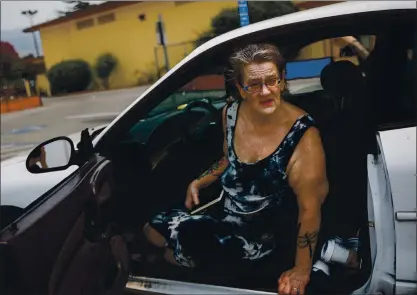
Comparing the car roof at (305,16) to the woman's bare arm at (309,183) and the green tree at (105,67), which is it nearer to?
the green tree at (105,67)

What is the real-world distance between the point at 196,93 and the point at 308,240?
2.42ft

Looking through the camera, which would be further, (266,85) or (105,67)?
(105,67)

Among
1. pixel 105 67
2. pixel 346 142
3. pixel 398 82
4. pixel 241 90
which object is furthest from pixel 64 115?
pixel 398 82

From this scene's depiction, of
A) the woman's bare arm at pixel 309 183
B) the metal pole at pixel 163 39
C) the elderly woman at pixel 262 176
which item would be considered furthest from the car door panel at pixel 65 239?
the woman's bare arm at pixel 309 183

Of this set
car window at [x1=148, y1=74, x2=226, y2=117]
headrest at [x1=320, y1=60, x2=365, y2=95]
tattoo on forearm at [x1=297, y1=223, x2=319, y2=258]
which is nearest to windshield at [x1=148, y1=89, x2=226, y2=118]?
car window at [x1=148, y1=74, x2=226, y2=117]

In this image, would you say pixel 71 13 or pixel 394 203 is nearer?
pixel 394 203

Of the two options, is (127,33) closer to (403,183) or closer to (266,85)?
(266,85)

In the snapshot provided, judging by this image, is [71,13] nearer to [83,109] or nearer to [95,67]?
[95,67]

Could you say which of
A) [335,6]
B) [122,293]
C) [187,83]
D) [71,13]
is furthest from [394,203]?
[71,13]

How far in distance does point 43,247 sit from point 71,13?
3.01 feet

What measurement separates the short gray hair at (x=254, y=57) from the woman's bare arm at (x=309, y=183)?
0.27 metres

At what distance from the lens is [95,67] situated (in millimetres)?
1755

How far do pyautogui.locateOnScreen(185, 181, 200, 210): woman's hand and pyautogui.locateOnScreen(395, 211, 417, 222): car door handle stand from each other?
2.43ft

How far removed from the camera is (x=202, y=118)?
182 centimetres
